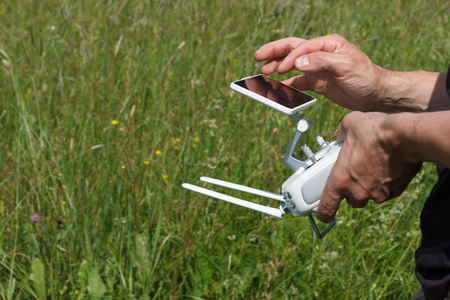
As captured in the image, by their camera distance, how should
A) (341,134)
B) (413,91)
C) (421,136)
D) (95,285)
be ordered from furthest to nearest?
(95,285)
(413,91)
(341,134)
(421,136)

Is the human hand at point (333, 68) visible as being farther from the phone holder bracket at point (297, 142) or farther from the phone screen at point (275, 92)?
the phone holder bracket at point (297, 142)

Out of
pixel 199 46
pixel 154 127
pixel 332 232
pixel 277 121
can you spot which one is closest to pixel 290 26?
pixel 199 46

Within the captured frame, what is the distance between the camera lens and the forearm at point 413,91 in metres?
1.39

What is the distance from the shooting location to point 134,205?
2080mm

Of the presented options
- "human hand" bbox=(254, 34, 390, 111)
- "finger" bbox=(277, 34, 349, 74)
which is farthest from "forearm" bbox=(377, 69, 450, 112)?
"finger" bbox=(277, 34, 349, 74)

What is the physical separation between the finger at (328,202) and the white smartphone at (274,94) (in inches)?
6.6

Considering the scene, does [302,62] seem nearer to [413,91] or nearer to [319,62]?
[319,62]

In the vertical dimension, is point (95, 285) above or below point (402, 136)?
below

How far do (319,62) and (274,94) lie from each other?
17 centimetres

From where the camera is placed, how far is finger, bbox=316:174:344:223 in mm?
1094

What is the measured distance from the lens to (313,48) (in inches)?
53.9

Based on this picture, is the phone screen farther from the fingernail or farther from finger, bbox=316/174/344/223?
finger, bbox=316/174/344/223

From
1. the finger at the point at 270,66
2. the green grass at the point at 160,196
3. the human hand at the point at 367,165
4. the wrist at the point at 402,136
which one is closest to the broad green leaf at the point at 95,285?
the green grass at the point at 160,196

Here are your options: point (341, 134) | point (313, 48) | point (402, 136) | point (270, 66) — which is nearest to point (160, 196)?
point (270, 66)
